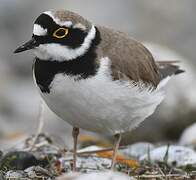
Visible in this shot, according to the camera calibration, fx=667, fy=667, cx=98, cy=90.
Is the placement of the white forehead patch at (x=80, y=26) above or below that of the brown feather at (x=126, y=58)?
above

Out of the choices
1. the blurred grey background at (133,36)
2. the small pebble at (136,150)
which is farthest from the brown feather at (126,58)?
the blurred grey background at (133,36)

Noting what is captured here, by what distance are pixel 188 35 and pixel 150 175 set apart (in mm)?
9875

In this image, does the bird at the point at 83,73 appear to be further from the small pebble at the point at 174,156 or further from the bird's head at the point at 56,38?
the small pebble at the point at 174,156

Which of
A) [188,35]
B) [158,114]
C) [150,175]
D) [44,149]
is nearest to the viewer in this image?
[150,175]

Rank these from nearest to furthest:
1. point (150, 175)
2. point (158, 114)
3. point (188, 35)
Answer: point (150, 175) → point (158, 114) → point (188, 35)

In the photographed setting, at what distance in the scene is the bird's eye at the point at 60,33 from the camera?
6.17 metres

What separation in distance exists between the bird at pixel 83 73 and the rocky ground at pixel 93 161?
47cm

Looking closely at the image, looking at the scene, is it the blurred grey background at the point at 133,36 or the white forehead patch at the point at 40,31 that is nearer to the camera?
the white forehead patch at the point at 40,31

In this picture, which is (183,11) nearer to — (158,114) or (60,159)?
(158,114)

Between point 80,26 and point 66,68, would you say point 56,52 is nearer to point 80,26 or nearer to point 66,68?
point 66,68

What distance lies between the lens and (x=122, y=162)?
7.47 metres

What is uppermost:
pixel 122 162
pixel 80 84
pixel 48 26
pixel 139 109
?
pixel 48 26

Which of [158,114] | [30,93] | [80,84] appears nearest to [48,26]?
[80,84]

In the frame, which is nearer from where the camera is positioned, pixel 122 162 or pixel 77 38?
pixel 77 38
